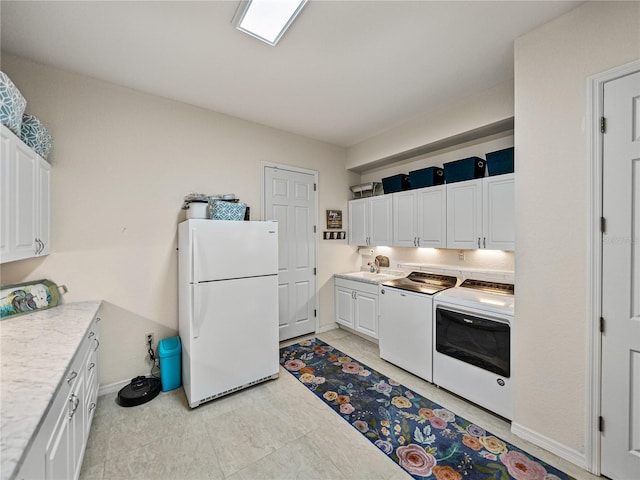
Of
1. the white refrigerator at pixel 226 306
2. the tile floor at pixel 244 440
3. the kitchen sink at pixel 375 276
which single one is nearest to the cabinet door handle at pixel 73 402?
the tile floor at pixel 244 440

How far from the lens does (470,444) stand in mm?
1824

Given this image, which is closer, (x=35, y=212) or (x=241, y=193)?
(x=35, y=212)

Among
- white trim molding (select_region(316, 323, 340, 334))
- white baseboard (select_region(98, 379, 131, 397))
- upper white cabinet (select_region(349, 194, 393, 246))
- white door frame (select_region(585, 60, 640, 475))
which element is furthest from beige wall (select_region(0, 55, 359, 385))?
white door frame (select_region(585, 60, 640, 475))

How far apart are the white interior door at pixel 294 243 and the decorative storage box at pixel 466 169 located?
1771 millimetres

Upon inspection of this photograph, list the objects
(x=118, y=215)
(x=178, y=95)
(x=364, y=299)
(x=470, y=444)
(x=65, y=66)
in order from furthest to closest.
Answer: (x=364, y=299)
(x=178, y=95)
(x=118, y=215)
(x=65, y=66)
(x=470, y=444)

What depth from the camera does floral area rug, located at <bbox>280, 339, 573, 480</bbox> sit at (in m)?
1.63

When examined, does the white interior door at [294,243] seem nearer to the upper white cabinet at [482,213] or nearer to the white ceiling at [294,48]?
the white ceiling at [294,48]

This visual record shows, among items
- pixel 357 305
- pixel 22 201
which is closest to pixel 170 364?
pixel 22 201

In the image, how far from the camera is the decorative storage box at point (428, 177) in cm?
301

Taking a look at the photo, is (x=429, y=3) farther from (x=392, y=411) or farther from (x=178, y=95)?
(x=392, y=411)

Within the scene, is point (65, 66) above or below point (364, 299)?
above

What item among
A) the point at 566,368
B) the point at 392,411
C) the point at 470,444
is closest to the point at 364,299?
the point at 392,411

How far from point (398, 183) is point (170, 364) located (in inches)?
126

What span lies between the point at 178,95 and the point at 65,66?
81cm
